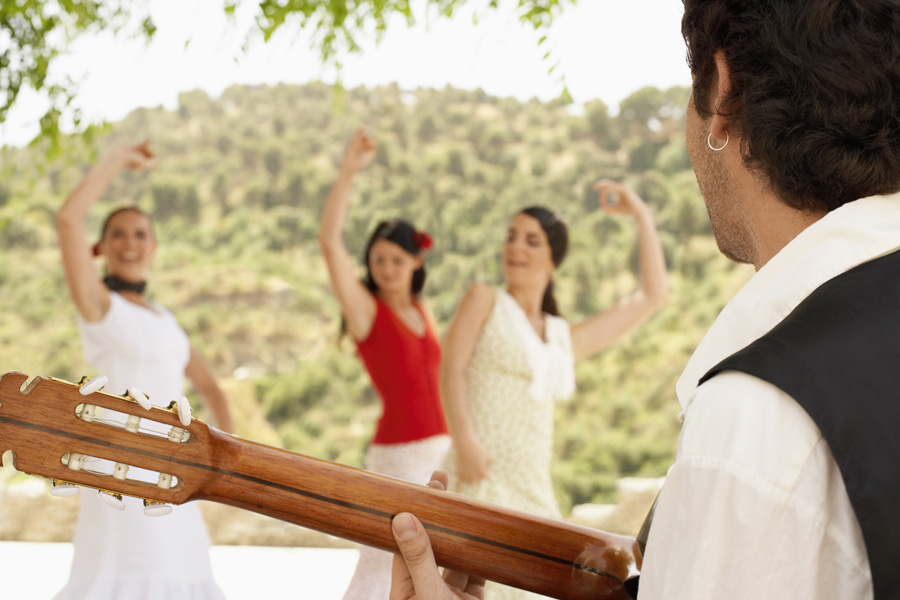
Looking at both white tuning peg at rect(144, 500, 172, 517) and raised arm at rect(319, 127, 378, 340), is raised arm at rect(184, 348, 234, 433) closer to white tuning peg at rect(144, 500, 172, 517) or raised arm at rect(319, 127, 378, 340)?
raised arm at rect(319, 127, 378, 340)

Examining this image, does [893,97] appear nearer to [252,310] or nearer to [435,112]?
[252,310]

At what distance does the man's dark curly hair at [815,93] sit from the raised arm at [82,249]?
9.46ft

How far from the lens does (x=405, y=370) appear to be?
144 inches

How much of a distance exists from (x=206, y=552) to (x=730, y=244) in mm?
2994

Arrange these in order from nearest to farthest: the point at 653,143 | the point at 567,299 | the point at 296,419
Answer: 1. the point at 296,419
2. the point at 567,299
3. the point at 653,143

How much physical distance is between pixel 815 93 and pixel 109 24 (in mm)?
3391

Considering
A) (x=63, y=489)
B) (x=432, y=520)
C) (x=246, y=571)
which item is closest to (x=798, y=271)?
(x=432, y=520)

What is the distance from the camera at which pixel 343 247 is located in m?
3.57

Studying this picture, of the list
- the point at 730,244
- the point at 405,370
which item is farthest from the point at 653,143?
the point at 730,244

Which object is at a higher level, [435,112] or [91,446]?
[435,112]

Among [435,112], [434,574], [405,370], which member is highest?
[435,112]

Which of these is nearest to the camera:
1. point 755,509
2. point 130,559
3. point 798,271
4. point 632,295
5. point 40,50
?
point 755,509

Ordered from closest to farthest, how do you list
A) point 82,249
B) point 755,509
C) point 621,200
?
point 755,509
point 82,249
point 621,200

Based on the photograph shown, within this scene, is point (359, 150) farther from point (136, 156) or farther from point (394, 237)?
point (136, 156)
